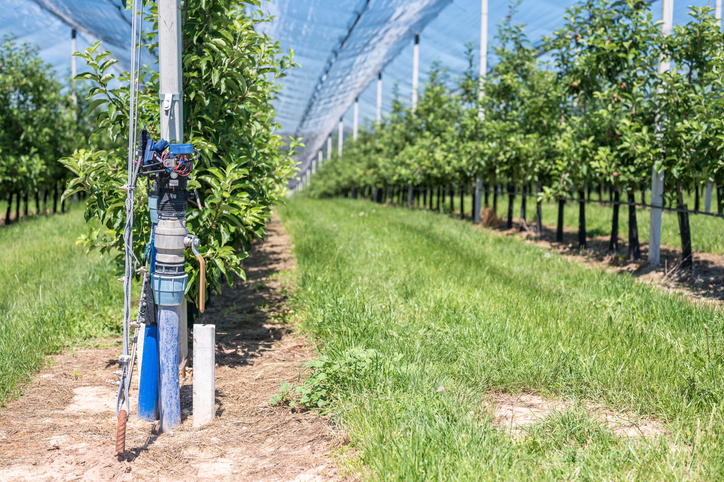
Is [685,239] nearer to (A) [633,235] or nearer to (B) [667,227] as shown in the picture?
(A) [633,235]

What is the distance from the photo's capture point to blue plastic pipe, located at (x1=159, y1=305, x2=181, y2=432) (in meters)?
3.12

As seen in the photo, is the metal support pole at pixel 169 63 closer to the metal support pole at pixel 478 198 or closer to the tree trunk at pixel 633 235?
the tree trunk at pixel 633 235

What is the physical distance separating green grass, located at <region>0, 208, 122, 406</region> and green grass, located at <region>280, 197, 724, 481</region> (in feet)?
5.91

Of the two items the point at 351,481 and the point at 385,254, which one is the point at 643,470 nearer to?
the point at 351,481

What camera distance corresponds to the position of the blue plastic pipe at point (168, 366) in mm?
3123

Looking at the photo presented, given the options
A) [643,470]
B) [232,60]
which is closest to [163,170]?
[232,60]

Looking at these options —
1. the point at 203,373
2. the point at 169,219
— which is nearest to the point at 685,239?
A: the point at 203,373

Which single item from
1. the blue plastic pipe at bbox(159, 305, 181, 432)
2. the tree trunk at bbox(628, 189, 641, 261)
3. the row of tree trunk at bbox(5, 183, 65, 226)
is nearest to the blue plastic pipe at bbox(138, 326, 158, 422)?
the blue plastic pipe at bbox(159, 305, 181, 432)

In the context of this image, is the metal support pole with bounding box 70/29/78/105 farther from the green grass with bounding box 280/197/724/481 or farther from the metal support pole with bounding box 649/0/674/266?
the metal support pole with bounding box 649/0/674/266

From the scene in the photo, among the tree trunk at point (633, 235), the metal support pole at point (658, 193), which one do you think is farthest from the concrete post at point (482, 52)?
the metal support pole at point (658, 193)

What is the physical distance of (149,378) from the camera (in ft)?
10.4

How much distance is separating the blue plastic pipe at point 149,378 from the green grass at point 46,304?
848 mm

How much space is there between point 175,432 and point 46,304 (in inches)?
109

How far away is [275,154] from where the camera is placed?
288 inches
